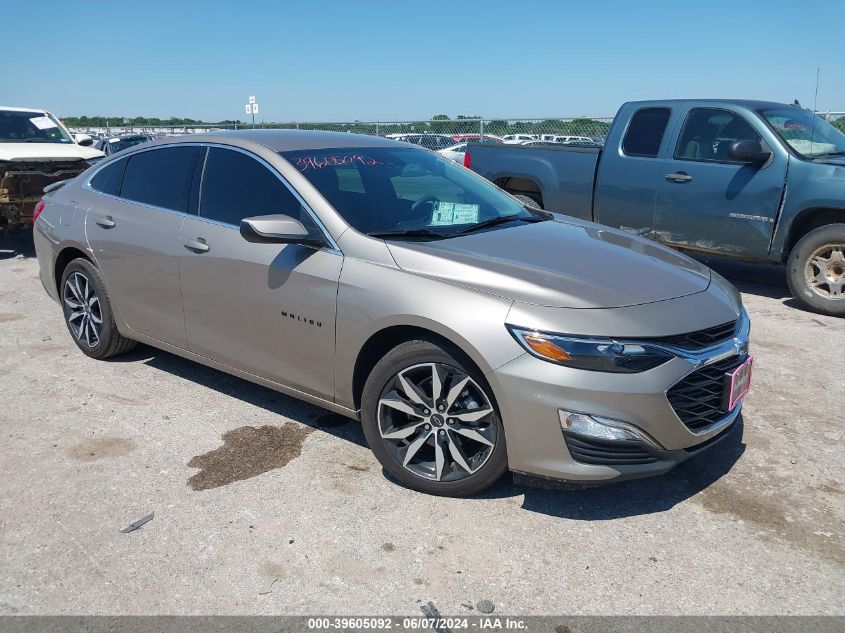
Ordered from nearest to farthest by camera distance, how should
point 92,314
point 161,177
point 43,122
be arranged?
point 161,177, point 92,314, point 43,122

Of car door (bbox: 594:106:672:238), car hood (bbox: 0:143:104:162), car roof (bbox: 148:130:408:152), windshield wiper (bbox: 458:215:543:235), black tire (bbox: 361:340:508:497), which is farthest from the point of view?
car hood (bbox: 0:143:104:162)

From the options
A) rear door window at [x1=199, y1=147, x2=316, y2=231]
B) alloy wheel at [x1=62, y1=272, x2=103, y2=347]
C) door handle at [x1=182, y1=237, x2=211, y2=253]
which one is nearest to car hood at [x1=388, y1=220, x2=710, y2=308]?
rear door window at [x1=199, y1=147, x2=316, y2=231]

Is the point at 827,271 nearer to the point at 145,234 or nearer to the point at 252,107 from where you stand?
the point at 145,234

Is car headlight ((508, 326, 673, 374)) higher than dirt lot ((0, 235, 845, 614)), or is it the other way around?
car headlight ((508, 326, 673, 374))

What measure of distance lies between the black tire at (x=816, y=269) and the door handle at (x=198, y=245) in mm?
5289

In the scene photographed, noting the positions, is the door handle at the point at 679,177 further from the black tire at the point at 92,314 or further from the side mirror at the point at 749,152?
the black tire at the point at 92,314

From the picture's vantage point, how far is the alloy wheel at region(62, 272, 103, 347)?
5254 mm

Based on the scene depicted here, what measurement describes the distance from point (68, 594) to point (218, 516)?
701 millimetres

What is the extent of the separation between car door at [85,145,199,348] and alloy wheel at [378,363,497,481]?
168 centimetres

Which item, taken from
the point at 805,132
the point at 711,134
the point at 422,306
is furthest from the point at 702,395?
the point at 805,132

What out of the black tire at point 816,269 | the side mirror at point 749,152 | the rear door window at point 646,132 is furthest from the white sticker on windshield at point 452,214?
the rear door window at point 646,132

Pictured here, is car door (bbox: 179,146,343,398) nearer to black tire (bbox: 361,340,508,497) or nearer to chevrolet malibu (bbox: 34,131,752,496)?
chevrolet malibu (bbox: 34,131,752,496)

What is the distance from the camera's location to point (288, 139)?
14.7ft

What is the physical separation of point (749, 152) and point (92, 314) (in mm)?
5764
